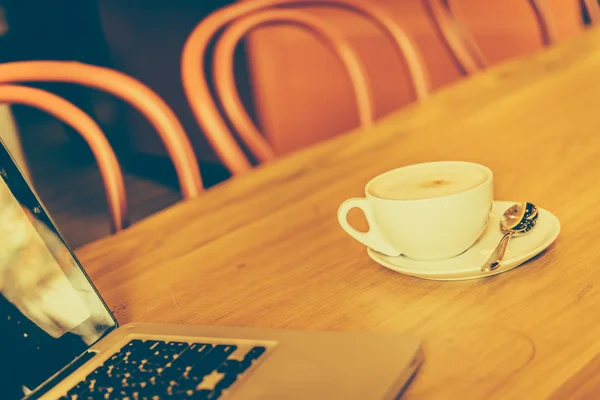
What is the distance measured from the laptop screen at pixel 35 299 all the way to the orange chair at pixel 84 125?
15.6 inches

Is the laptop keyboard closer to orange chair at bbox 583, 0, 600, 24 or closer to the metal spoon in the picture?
the metal spoon

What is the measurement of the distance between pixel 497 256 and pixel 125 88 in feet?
2.16

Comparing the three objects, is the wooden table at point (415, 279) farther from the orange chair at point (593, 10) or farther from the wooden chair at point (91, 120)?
the orange chair at point (593, 10)

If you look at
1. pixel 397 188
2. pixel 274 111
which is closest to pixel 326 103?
pixel 274 111

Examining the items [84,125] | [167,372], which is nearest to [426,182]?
[167,372]

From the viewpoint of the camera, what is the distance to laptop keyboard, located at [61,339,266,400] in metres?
0.43

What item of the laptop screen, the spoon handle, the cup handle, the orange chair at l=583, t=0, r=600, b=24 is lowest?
the orange chair at l=583, t=0, r=600, b=24

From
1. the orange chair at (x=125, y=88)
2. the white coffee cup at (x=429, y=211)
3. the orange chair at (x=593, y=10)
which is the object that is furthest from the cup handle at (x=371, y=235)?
the orange chair at (x=593, y=10)

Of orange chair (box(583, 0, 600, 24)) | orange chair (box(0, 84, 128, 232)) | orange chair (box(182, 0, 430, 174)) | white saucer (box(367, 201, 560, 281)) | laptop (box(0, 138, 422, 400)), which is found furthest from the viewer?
orange chair (box(583, 0, 600, 24))

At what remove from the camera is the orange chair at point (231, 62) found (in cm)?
108

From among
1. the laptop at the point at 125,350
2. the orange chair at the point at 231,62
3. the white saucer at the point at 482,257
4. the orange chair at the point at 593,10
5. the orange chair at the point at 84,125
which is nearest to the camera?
the laptop at the point at 125,350

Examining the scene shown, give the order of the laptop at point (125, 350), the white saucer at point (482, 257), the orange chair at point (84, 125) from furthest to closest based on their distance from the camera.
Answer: the orange chair at point (84, 125), the white saucer at point (482, 257), the laptop at point (125, 350)

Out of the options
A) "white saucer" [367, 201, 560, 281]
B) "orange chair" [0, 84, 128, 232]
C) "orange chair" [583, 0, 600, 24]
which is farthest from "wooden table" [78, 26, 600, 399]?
"orange chair" [583, 0, 600, 24]

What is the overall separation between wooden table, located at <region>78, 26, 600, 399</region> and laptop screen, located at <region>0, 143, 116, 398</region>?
58 millimetres
